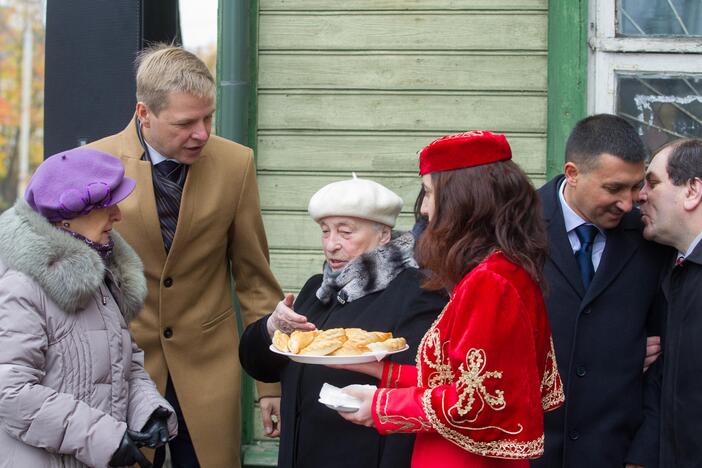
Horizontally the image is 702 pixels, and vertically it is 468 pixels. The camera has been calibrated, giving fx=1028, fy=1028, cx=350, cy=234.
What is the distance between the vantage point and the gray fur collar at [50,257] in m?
2.90

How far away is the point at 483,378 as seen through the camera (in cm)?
243

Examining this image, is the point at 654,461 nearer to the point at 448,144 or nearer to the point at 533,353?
the point at 533,353

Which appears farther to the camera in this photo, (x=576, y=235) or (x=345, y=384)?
(x=576, y=235)

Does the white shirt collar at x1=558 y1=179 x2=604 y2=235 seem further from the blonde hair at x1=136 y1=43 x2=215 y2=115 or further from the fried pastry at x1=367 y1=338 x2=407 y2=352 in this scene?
the blonde hair at x1=136 y1=43 x2=215 y2=115

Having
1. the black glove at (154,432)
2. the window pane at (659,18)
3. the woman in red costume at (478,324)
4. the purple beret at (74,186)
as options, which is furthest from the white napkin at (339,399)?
the window pane at (659,18)

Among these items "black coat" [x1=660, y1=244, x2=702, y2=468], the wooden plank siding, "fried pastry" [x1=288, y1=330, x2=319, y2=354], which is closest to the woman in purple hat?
"fried pastry" [x1=288, y1=330, x2=319, y2=354]

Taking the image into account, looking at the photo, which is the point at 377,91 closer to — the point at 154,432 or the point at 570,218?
the point at 570,218

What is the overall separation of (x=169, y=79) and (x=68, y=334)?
1.00 metres

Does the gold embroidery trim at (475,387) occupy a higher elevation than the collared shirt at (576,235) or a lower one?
lower

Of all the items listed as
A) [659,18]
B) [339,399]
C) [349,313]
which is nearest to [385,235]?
[349,313]

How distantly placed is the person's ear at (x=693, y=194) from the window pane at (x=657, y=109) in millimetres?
1852

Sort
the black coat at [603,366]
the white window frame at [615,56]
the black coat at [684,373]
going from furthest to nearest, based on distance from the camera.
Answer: the white window frame at [615,56] < the black coat at [603,366] < the black coat at [684,373]

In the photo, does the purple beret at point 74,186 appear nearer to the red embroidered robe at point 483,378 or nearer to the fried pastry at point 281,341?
the fried pastry at point 281,341

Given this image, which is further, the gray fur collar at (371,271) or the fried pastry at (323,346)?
the gray fur collar at (371,271)
